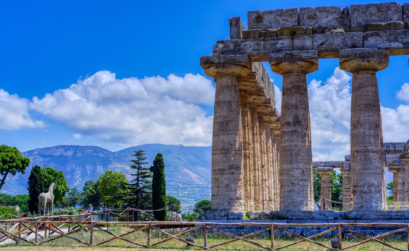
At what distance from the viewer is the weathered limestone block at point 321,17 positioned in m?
30.4

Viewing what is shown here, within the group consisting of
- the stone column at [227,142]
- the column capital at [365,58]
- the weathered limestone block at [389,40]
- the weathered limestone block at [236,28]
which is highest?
the weathered limestone block at [236,28]

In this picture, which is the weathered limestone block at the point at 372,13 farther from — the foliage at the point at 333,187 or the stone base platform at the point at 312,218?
the foliage at the point at 333,187

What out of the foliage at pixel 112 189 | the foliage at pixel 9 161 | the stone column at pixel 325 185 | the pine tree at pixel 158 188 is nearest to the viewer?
the pine tree at pixel 158 188

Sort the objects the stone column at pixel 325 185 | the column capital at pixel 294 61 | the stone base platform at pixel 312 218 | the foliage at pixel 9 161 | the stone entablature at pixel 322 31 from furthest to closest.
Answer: the foliage at pixel 9 161 → the stone column at pixel 325 185 → the column capital at pixel 294 61 → the stone entablature at pixel 322 31 → the stone base platform at pixel 312 218

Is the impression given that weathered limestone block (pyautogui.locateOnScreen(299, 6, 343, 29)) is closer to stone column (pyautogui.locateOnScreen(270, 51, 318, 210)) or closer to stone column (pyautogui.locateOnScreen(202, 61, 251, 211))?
stone column (pyautogui.locateOnScreen(270, 51, 318, 210))

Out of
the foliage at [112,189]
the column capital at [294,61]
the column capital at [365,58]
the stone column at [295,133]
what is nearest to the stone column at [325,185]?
the foliage at [112,189]

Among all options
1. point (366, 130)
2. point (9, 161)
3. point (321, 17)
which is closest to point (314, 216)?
point (366, 130)

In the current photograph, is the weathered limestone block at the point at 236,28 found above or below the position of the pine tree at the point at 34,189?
above

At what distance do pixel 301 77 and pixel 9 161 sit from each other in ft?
204

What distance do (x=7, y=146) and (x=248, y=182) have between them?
56.8m

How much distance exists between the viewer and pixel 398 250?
19906mm

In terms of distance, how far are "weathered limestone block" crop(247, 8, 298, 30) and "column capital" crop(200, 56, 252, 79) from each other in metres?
2.52

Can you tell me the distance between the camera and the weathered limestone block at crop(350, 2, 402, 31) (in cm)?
2988

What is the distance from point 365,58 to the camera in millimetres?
28906
